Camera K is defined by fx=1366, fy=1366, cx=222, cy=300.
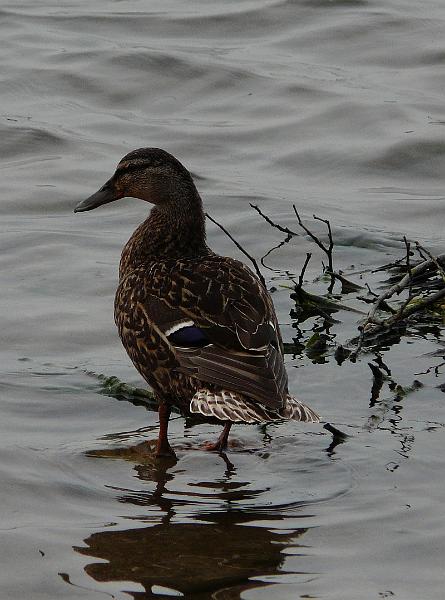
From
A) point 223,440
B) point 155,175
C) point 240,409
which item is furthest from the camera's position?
point 155,175

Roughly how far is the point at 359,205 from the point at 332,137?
1.62 meters

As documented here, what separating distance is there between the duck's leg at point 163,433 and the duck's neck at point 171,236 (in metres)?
0.82

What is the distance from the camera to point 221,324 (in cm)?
556

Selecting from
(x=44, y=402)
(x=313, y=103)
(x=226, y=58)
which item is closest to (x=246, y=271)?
(x=44, y=402)

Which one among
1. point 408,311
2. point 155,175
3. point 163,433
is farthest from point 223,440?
point 155,175

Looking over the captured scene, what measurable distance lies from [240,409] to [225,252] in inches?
133

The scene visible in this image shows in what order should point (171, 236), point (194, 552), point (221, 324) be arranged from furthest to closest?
point (171, 236)
point (221, 324)
point (194, 552)

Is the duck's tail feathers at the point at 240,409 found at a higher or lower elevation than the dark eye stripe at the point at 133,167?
lower

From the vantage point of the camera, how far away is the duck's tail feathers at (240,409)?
5203 millimetres

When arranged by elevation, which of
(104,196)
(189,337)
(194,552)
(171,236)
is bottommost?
(194,552)

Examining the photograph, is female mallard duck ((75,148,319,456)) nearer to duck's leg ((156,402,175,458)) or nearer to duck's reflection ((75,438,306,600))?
duck's leg ((156,402,175,458))

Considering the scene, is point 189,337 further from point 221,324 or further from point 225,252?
point 225,252

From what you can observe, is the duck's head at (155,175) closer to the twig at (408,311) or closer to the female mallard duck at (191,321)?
the female mallard duck at (191,321)

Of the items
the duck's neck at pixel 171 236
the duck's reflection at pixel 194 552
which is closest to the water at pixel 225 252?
the duck's reflection at pixel 194 552
